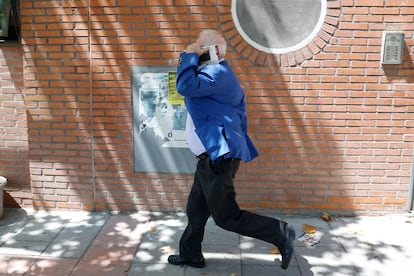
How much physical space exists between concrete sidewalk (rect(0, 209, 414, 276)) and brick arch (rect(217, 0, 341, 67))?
157 cm

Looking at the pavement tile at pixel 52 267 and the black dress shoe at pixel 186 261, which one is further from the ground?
the black dress shoe at pixel 186 261

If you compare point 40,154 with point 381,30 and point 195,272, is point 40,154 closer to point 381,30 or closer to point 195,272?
point 195,272

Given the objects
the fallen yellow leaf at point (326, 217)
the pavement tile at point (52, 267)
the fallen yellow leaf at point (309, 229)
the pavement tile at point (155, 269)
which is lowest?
the pavement tile at point (52, 267)

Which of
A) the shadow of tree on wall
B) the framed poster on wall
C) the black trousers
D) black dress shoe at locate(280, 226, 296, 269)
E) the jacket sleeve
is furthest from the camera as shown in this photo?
the shadow of tree on wall

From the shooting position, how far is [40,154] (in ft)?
14.1

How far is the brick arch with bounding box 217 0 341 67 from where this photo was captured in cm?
393

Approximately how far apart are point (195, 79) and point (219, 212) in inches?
38.5

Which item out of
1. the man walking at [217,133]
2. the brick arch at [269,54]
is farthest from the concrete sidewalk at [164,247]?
the brick arch at [269,54]

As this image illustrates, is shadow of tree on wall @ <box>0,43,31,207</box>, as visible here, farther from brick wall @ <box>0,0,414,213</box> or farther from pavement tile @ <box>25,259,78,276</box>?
pavement tile @ <box>25,259,78,276</box>

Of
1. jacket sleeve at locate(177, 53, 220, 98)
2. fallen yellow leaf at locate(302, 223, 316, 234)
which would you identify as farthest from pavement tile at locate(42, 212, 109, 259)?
fallen yellow leaf at locate(302, 223, 316, 234)

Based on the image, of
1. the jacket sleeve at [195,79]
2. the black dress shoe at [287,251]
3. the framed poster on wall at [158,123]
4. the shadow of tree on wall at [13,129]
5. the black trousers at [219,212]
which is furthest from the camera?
the shadow of tree on wall at [13,129]

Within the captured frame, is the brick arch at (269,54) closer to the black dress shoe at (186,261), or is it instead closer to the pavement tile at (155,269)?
the black dress shoe at (186,261)

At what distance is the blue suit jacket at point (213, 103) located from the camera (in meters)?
2.85

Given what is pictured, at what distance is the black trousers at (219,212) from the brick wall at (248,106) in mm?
1005
